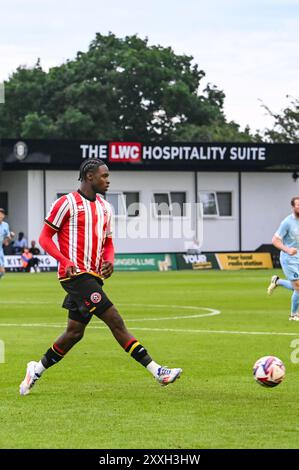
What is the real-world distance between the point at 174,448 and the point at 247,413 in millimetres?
2022

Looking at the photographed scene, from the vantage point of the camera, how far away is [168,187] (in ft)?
201

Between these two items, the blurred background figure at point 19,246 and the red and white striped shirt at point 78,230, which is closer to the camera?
the red and white striped shirt at point 78,230

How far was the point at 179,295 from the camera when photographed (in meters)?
32.3

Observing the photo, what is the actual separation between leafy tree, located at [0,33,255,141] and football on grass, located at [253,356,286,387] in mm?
75562

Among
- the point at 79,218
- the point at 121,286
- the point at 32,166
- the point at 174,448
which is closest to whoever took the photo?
the point at 174,448

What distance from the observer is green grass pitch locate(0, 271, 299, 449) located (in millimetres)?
9852

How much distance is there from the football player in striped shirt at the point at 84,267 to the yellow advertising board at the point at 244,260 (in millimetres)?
42708

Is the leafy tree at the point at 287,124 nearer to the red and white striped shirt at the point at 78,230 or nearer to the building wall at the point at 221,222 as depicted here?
the building wall at the point at 221,222

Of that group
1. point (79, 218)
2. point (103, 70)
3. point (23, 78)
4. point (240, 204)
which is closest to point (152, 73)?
point (103, 70)

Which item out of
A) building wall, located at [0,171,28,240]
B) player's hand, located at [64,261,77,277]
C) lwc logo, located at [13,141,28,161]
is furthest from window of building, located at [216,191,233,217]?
player's hand, located at [64,261,77,277]

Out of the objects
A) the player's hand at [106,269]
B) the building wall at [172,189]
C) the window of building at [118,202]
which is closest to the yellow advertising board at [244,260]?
the building wall at [172,189]

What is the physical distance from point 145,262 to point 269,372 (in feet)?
138

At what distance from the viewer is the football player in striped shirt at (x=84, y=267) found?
12375 mm

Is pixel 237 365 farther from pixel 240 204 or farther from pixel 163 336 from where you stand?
pixel 240 204
